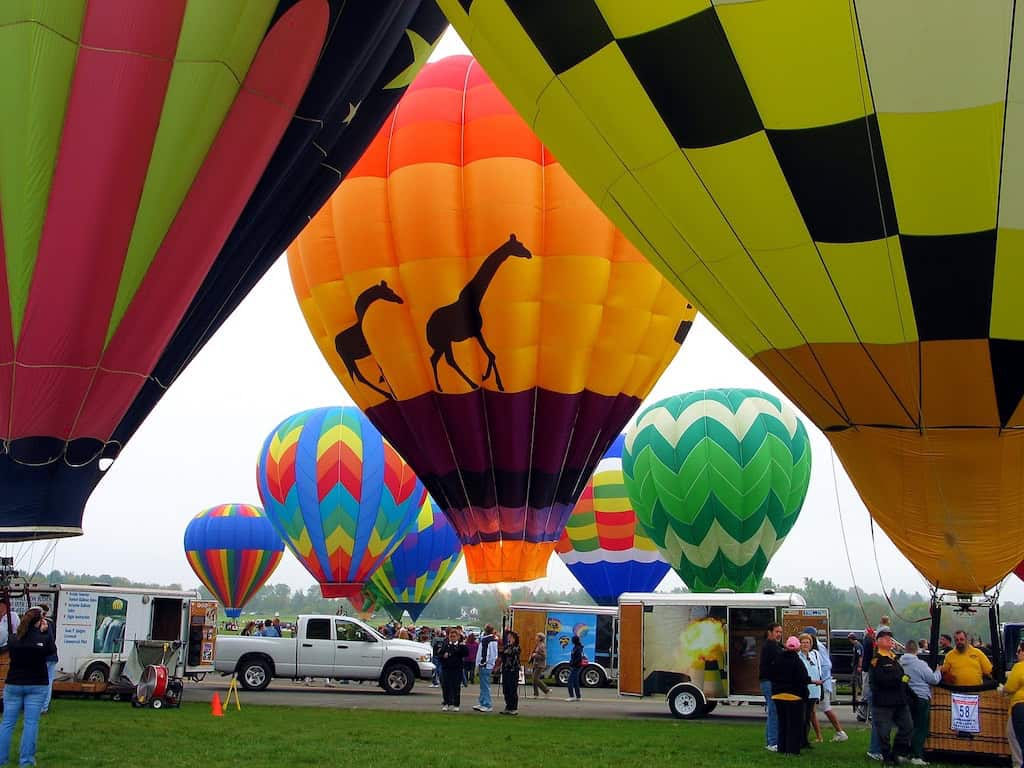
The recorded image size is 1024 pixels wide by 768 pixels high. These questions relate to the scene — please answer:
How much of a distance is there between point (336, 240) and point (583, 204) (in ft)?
10.4

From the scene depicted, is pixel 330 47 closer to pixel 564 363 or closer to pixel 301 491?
pixel 564 363

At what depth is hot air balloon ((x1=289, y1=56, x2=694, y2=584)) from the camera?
13.6 m

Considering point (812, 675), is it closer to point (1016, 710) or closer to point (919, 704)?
point (919, 704)

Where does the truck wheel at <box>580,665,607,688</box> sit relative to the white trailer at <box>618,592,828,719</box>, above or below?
below

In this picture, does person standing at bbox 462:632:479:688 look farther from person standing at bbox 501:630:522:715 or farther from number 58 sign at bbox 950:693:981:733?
number 58 sign at bbox 950:693:981:733

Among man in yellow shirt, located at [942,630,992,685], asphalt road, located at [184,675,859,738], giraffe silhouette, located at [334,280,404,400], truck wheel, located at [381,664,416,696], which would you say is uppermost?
giraffe silhouette, located at [334,280,404,400]

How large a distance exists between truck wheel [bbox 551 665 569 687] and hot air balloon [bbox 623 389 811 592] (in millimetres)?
3462

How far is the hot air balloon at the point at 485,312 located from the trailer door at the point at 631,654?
141cm

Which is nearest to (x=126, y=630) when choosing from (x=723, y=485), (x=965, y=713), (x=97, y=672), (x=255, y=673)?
(x=97, y=672)

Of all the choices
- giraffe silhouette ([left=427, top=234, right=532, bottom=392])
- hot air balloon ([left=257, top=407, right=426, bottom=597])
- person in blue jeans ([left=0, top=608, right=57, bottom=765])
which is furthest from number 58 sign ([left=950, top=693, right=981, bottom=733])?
hot air balloon ([left=257, top=407, right=426, bottom=597])

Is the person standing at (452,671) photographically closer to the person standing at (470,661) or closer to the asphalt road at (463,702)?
the asphalt road at (463,702)

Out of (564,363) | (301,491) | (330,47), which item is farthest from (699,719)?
(301,491)

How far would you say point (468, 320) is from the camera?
13711 millimetres

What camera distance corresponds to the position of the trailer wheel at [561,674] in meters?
19.6
